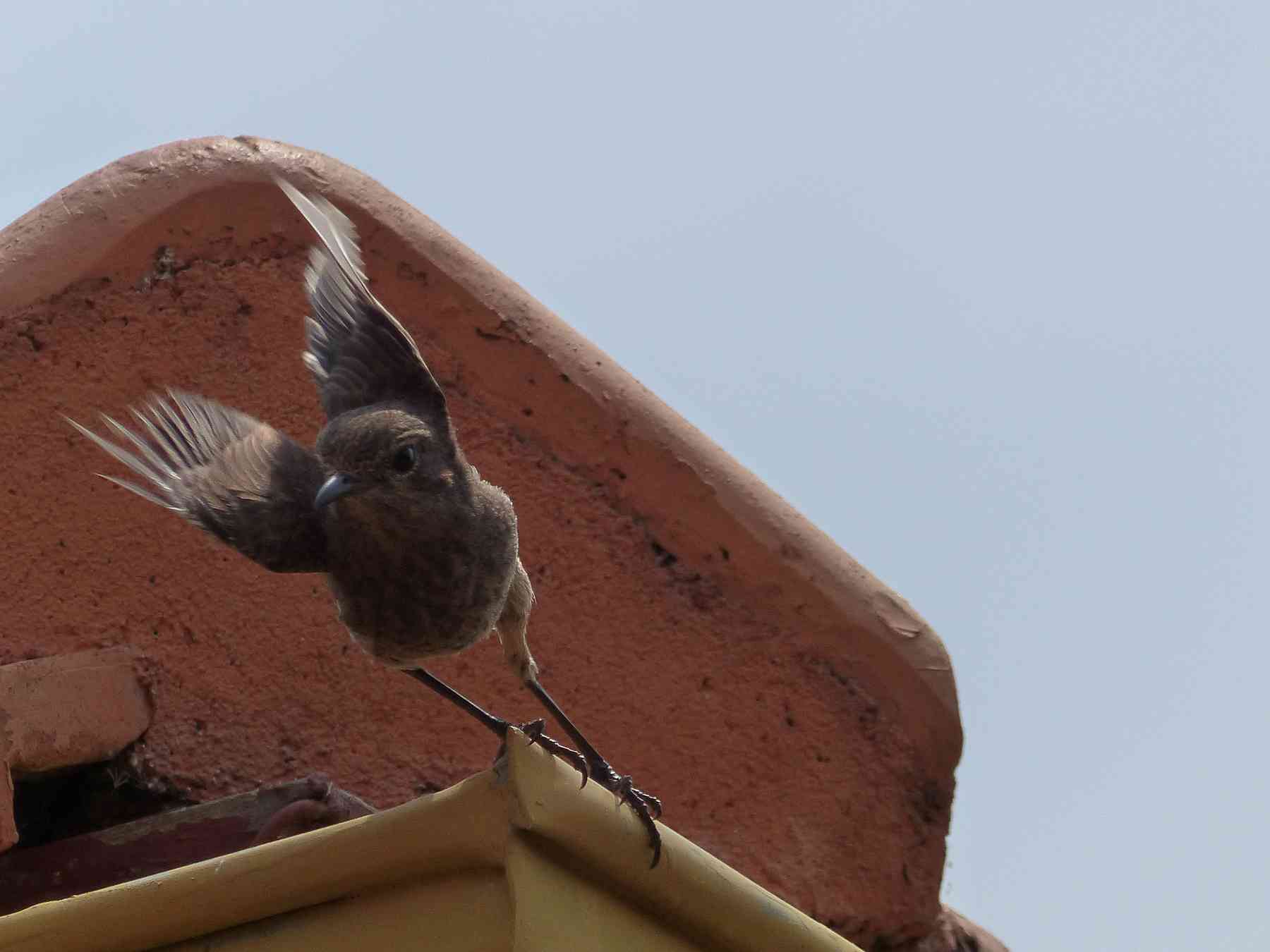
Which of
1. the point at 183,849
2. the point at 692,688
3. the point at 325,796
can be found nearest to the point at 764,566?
the point at 692,688

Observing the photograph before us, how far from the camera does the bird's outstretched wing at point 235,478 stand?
2982mm

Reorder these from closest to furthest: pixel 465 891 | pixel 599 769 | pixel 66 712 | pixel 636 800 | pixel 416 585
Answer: pixel 465 891 < pixel 636 800 < pixel 416 585 < pixel 599 769 < pixel 66 712

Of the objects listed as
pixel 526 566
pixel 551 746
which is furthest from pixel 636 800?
pixel 526 566

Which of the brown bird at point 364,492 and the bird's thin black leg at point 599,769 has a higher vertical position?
the brown bird at point 364,492

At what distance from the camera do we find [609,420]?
3637mm

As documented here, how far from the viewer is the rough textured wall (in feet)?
11.9

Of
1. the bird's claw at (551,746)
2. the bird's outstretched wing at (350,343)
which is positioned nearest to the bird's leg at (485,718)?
the bird's claw at (551,746)

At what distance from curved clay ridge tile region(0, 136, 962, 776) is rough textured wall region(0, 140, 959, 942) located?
0.04 ft

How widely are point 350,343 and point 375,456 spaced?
0.31 meters

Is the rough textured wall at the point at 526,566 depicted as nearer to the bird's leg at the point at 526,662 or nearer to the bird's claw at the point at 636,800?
the bird's leg at the point at 526,662

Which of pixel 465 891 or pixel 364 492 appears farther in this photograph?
pixel 364 492

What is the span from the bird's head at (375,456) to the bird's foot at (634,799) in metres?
0.70

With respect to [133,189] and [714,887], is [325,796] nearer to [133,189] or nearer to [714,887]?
[714,887]

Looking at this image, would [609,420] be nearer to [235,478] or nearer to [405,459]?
[405,459]
